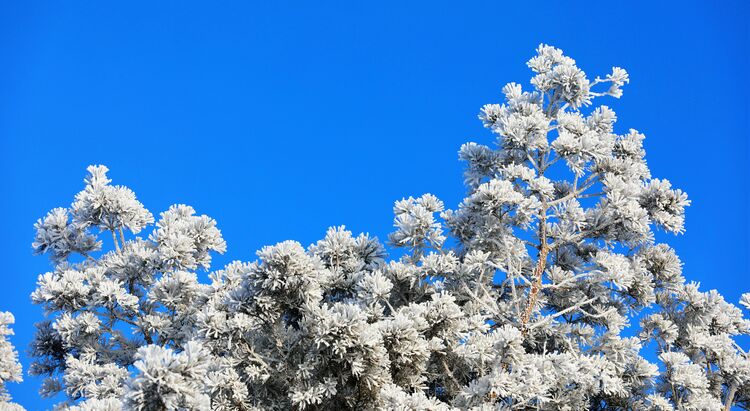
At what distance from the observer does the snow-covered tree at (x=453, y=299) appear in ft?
27.0

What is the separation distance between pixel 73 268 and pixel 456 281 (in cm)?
505

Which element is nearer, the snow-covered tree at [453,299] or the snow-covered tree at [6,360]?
the snow-covered tree at [453,299]

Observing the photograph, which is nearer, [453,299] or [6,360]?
[453,299]

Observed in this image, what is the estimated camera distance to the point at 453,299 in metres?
8.73

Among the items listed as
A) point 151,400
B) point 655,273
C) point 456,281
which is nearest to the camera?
point 151,400

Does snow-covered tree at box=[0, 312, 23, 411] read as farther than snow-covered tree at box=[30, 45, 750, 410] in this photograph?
Yes

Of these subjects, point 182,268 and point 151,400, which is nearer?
point 151,400

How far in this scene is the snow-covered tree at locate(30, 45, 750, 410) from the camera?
324 inches

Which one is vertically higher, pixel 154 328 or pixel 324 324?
pixel 154 328

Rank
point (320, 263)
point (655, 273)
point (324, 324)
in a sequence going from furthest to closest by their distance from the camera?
point (655, 273) < point (320, 263) < point (324, 324)

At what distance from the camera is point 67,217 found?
36.7 feet

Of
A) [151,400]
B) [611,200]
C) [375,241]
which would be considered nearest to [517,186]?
[611,200]

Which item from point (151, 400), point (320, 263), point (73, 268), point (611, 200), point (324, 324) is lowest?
point (151, 400)

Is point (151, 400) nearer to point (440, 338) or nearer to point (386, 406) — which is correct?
point (386, 406)
